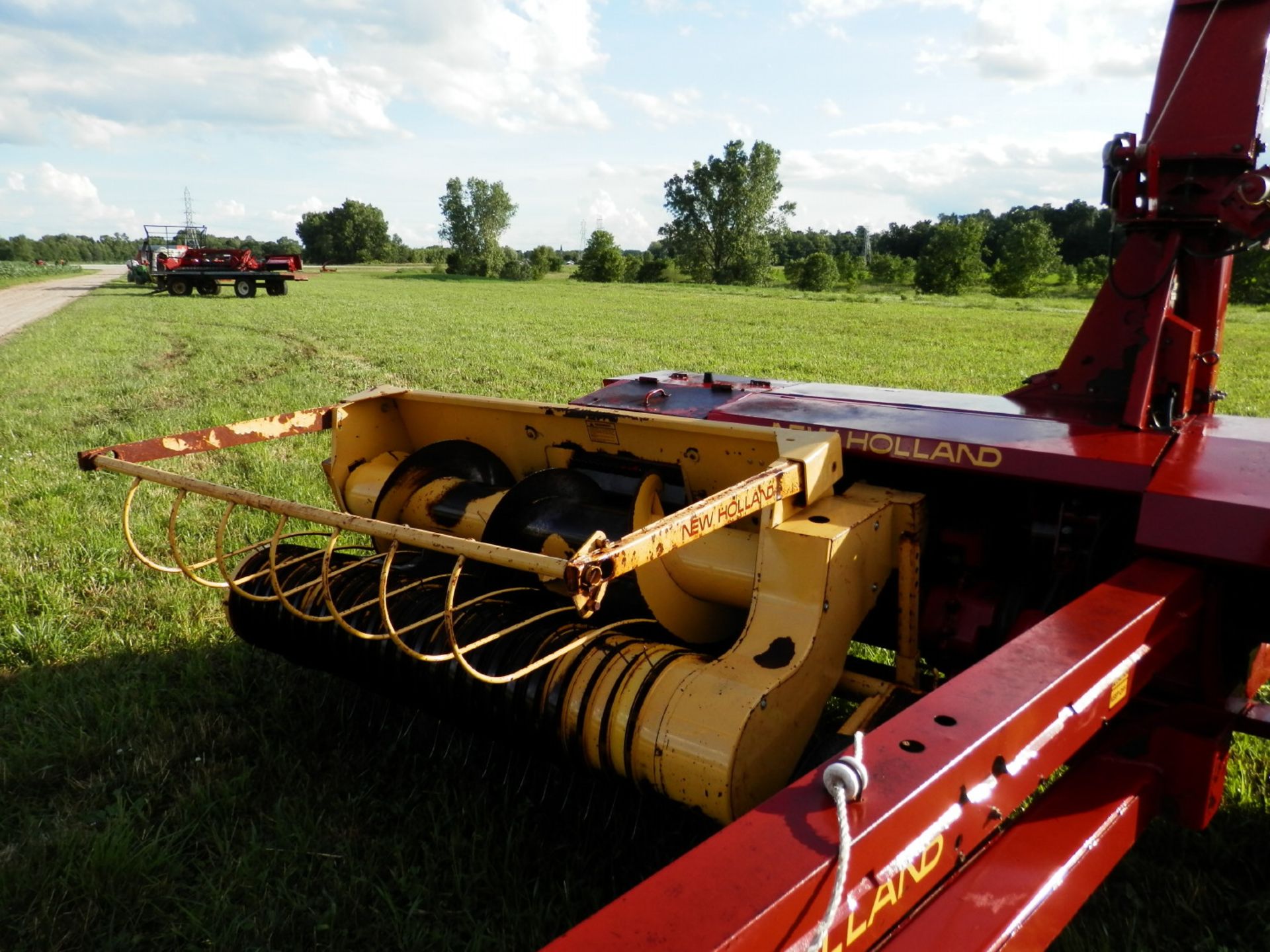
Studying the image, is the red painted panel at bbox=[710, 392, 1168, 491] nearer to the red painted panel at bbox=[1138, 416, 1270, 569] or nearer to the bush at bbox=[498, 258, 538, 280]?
the red painted panel at bbox=[1138, 416, 1270, 569]

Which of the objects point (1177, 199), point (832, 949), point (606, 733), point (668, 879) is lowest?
point (606, 733)

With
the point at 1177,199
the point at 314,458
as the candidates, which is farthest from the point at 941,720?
the point at 314,458

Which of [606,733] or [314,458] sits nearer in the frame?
[606,733]

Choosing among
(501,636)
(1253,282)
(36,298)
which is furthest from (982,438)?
(1253,282)

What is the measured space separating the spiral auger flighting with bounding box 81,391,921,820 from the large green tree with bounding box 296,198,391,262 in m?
85.8

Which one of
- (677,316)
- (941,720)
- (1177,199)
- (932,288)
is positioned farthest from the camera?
(932,288)

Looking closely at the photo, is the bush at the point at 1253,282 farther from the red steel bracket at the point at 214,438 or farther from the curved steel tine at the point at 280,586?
the curved steel tine at the point at 280,586

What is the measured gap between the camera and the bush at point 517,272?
6141cm

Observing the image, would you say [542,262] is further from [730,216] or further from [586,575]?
[586,575]

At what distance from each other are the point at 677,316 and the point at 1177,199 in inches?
793

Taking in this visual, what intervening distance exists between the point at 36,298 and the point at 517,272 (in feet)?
116

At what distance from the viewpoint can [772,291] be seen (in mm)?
38781

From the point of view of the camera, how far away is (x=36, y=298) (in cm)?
2961

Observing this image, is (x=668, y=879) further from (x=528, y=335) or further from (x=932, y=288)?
(x=932, y=288)
